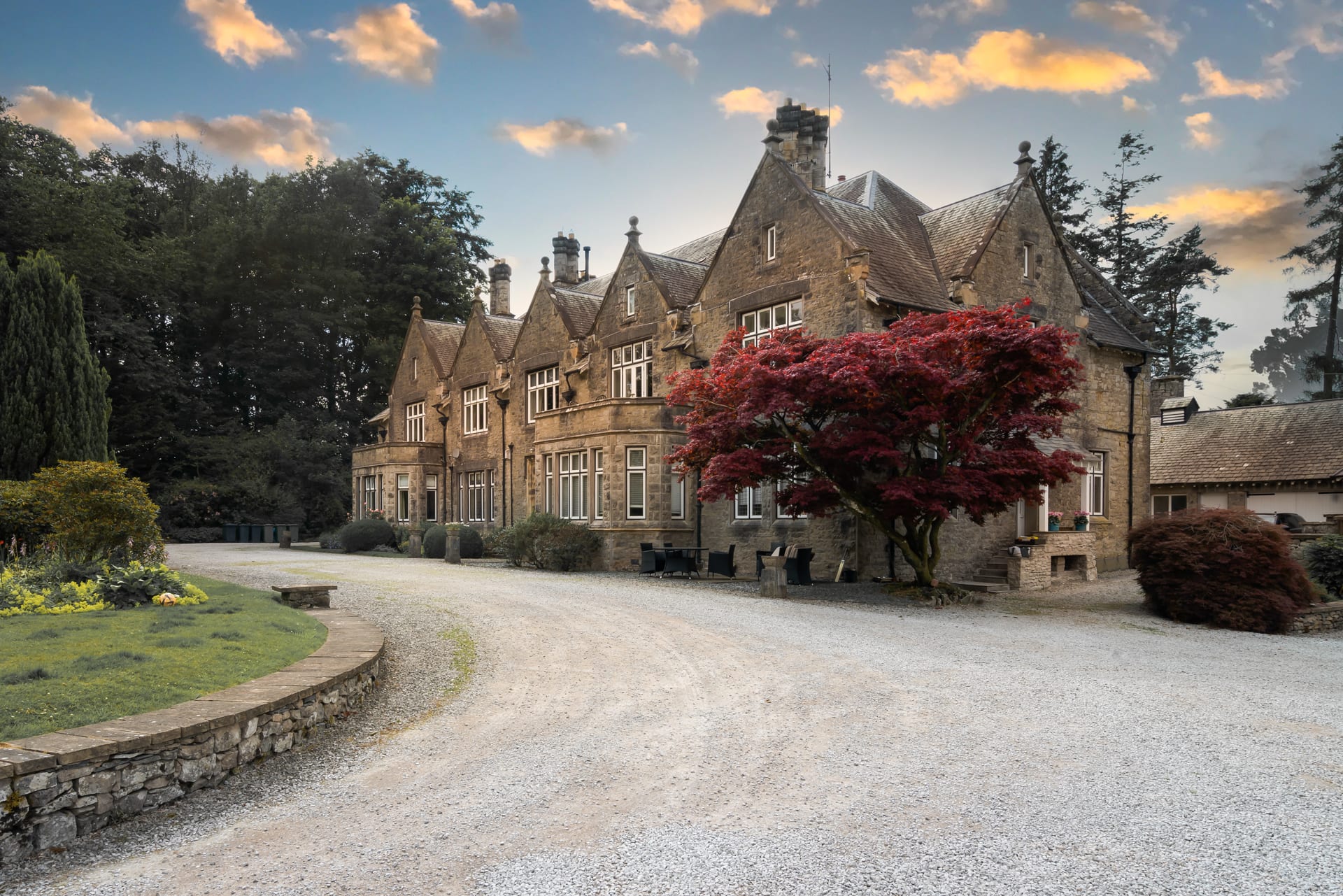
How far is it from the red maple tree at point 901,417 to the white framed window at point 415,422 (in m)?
24.8

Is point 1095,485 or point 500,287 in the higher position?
point 500,287

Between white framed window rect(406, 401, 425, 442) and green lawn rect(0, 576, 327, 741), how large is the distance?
96.6ft

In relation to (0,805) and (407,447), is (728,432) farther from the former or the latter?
(407,447)

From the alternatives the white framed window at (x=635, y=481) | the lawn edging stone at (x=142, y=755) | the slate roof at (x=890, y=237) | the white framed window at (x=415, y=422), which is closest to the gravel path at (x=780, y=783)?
the lawn edging stone at (x=142, y=755)

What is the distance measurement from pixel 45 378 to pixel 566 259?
77.4 ft

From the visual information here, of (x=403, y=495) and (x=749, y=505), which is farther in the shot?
(x=403, y=495)

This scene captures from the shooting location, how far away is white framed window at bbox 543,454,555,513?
26.4 meters

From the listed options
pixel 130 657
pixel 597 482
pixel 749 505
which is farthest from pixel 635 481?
pixel 130 657

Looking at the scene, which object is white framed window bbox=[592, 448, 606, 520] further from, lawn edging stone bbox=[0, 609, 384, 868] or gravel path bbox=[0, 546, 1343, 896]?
lawn edging stone bbox=[0, 609, 384, 868]

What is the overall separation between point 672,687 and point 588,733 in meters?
1.83

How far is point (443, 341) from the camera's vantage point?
4041 cm

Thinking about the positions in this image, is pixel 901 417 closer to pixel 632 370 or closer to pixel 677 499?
pixel 677 499

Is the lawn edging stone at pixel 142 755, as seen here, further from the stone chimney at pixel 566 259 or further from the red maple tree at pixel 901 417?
the stone chimney at pixel 566 259

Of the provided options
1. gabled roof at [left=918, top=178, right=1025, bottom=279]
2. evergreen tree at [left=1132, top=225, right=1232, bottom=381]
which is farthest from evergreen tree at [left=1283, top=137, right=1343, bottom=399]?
gabled roof at [left=918, top=178, right=1025, bottom=279]
